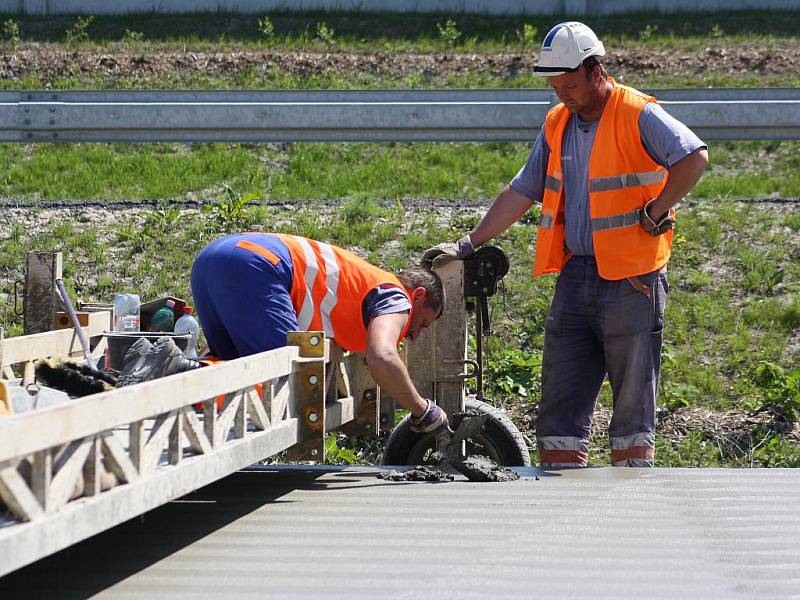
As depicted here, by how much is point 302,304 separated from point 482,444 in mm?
1339

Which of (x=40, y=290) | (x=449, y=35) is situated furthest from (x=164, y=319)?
(x=449, y=35)

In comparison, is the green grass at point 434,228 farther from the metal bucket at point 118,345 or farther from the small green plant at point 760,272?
the metal bucket at point 118,345

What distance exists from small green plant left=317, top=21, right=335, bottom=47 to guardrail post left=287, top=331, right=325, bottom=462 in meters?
8.74

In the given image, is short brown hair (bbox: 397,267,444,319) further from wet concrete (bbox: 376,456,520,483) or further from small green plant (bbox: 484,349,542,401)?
small green plant (bbox: 484,349,542,401)

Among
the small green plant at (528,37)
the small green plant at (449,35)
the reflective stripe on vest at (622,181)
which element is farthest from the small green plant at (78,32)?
the reflective stripe on vest at (622,181)

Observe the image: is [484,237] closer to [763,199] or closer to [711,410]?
[711,410]

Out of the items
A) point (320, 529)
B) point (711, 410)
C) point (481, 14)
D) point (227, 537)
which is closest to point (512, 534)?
point (320, 529)

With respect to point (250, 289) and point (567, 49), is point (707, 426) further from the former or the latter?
point (250, 289)

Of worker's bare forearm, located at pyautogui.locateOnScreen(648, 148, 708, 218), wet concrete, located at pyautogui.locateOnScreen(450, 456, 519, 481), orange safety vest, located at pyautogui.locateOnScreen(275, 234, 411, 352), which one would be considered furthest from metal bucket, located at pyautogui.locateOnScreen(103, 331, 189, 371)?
worker's bare forearm, located at pyautogui.locateOnScreen(648, 148, 708, 218)

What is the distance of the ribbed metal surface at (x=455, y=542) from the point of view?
11.9ft

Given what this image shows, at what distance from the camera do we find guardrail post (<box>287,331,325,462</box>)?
4.79 meters

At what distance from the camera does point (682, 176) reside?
518 centimetres

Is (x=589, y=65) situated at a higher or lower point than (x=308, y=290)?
higher

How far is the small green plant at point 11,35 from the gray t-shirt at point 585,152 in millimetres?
8864
